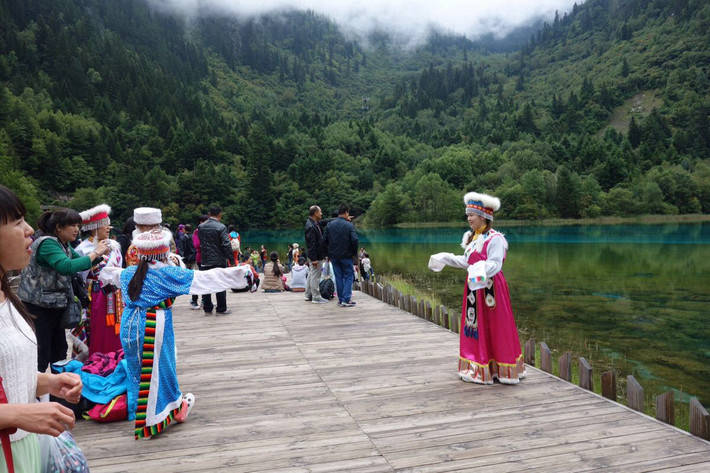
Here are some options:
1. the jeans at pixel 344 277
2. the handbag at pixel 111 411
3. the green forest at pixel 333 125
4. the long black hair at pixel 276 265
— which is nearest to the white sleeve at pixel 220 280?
the handbag at pixel 111 411

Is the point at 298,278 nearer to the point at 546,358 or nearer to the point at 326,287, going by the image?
the point at 326,287

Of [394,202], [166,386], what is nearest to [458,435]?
[166,386]

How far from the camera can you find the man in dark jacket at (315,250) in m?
A: 9.20

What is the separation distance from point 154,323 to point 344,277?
5345 mm

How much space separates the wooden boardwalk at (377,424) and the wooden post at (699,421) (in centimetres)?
7

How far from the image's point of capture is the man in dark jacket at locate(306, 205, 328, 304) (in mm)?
9203

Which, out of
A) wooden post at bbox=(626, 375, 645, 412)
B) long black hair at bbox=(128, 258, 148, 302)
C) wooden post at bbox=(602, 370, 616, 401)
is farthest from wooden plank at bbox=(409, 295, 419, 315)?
long black hair at bbox=(128, 258, 148, 302)

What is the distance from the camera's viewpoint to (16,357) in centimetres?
153

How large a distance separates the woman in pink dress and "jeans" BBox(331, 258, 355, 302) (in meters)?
4.03

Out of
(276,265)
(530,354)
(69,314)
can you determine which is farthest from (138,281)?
(276,265)

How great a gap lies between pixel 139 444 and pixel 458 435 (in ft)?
7.75

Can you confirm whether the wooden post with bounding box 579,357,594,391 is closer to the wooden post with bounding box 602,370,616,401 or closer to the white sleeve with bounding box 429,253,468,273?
the wooden post with bounding box 602,370,616,401

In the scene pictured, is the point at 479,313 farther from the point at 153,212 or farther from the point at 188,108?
the point at 188,108

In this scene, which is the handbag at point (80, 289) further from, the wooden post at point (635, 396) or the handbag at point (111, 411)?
the wooden post at point (635, 396)
